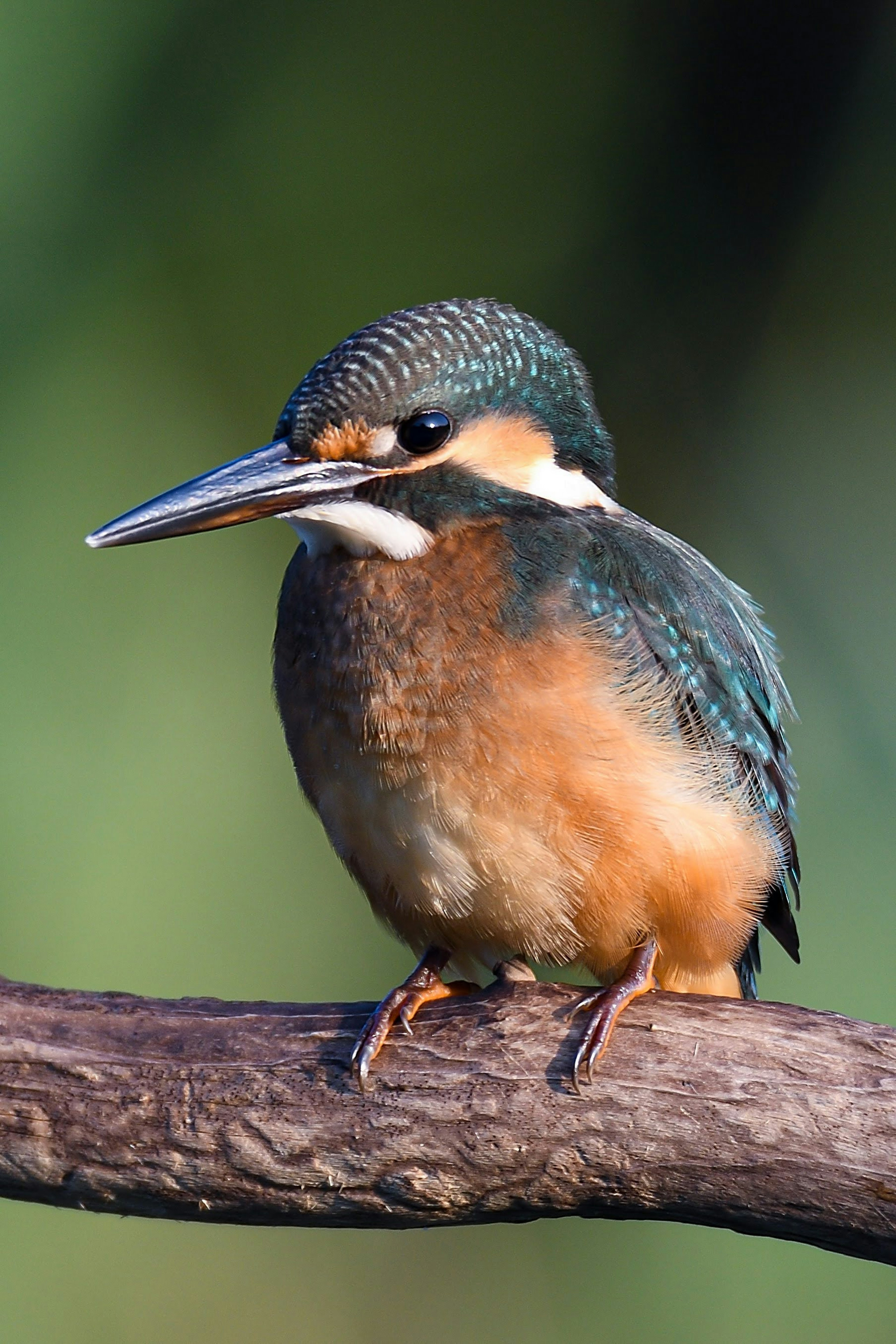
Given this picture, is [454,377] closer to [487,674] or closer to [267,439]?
[487,674]

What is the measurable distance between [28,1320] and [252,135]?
2.35 metres

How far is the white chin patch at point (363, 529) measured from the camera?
1.38 meters

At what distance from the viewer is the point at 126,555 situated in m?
2.58

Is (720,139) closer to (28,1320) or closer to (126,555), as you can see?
(126,555)

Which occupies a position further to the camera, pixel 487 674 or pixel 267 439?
pixel 267 439

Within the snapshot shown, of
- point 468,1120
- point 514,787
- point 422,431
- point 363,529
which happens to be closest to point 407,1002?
point 468,1120

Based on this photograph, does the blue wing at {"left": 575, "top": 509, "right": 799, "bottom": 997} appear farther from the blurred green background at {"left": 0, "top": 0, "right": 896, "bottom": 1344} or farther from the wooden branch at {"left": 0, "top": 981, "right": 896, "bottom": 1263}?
the blurred green background at {"left": 0, "top": 0, "right": 896, "bottom": 1344}

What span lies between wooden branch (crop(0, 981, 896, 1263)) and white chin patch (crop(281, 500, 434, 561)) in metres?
0.51

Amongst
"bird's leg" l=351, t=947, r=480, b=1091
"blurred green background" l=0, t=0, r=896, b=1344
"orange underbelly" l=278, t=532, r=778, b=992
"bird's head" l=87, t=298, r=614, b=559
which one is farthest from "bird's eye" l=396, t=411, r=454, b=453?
"blurred green background" l=0, t=0, r=896, b=1344

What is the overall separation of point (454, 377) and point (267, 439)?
49.5 inches

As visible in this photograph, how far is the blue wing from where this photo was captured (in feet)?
4.83

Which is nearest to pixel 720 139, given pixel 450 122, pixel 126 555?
pixel 450 122

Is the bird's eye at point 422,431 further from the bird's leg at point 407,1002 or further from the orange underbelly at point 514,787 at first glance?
the bird's leg at point 407,1002

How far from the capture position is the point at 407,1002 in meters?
1.42
